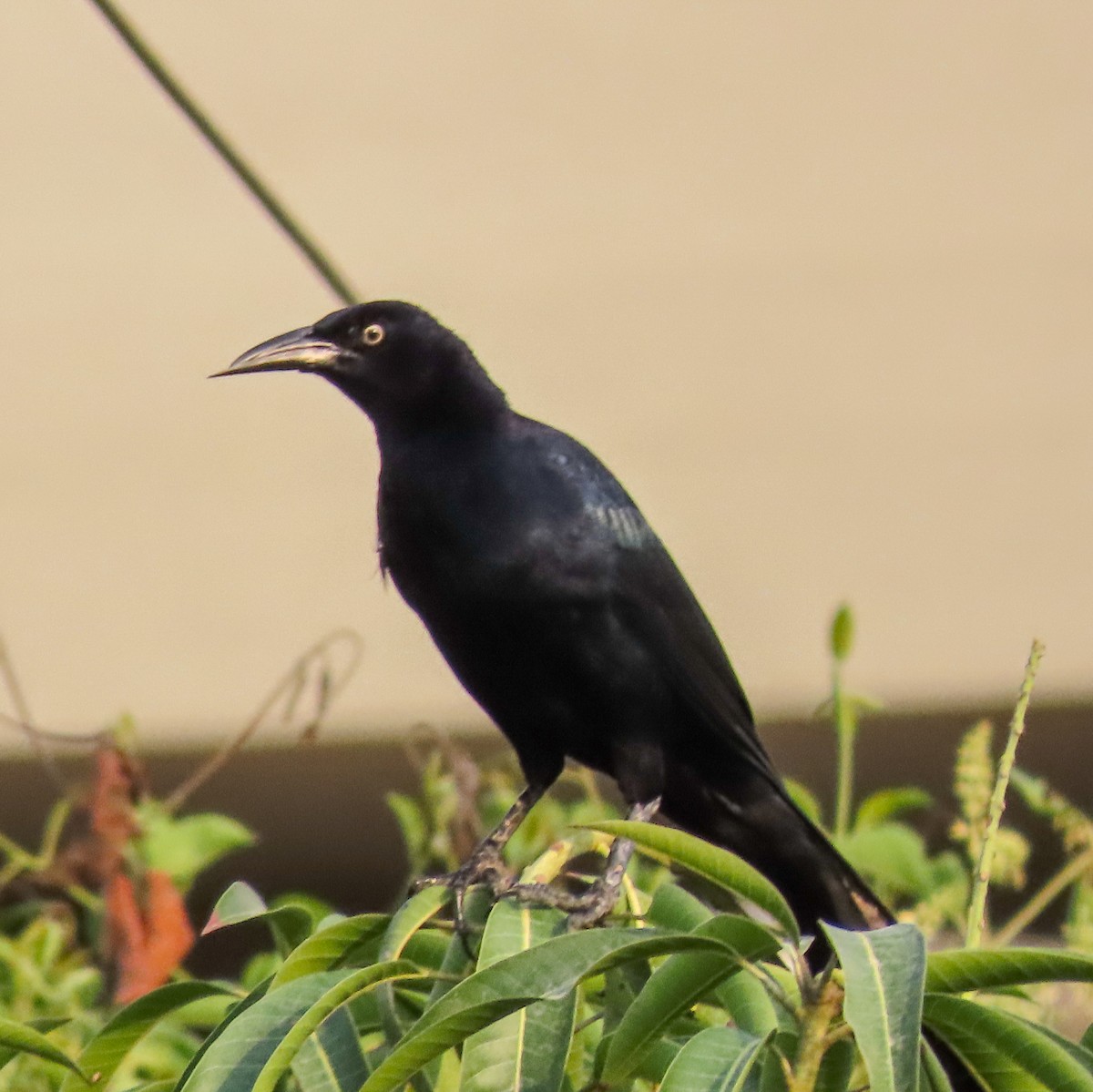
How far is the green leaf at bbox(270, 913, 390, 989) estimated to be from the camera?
1.55 metres

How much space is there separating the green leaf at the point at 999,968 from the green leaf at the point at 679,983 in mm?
120

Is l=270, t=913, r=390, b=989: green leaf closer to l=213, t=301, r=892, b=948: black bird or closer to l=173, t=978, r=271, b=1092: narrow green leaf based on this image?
l=173, t=978, r=271, b=1092: narrow green leaf

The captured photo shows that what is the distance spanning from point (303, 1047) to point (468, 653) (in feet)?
3.67

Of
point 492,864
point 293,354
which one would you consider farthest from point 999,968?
point 293,354

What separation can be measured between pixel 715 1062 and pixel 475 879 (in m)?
0.93

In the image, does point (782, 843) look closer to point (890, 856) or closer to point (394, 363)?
point (890, 856)

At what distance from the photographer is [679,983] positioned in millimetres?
1388

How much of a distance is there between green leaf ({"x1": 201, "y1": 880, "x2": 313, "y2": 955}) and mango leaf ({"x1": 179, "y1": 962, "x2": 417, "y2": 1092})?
112 mm

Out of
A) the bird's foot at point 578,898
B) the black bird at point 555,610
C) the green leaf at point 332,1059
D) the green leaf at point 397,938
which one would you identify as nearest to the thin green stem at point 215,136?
the black bird at point 555,610

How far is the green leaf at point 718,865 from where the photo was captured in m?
1.41

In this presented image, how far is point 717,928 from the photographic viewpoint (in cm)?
137

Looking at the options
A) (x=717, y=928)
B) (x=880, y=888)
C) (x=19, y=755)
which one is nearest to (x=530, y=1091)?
(x=717, y=928)

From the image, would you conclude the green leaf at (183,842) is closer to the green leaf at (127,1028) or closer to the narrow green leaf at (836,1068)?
the green leaf at (127,1028)

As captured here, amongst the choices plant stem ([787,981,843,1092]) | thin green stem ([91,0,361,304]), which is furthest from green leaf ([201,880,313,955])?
thin green stem ([91,0,361,304])
